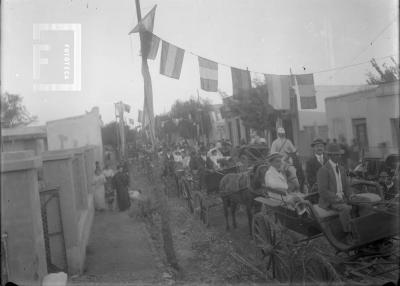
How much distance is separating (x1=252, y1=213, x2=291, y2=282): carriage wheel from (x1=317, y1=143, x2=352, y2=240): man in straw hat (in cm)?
77

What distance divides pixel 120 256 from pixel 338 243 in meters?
4.01

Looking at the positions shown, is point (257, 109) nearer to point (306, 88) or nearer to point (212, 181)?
point (306, 88)

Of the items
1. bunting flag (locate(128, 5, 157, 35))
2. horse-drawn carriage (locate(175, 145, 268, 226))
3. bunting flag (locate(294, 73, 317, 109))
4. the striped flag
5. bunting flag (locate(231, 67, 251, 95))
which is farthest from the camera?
bunting flag (locate(294, 73, 317, 109))

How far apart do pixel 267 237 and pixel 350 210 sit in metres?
1.24

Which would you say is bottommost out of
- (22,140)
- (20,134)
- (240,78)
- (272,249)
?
(272,249)

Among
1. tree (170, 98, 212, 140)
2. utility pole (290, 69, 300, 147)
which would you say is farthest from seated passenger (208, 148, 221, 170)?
tree (170, 98, 212, 140)

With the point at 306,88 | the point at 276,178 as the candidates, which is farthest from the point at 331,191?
the point at 306,88

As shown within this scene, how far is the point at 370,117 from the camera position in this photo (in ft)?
46.1

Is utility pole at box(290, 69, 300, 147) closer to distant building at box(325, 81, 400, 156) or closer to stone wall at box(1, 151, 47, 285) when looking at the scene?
distant building at box(325, 81, 400, 156)

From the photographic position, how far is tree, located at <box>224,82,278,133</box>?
60.7 feet

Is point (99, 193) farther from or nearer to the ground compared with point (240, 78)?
nearer to the ground

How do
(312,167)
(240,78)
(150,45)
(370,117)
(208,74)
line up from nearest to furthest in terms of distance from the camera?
(150,45) → (312,167) → (208,74) → (240,78) → (370,117)

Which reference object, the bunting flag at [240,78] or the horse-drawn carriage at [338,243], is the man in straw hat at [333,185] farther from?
the bunting flag at [240,78]

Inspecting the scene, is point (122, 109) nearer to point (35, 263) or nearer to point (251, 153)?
point (251, 153)
